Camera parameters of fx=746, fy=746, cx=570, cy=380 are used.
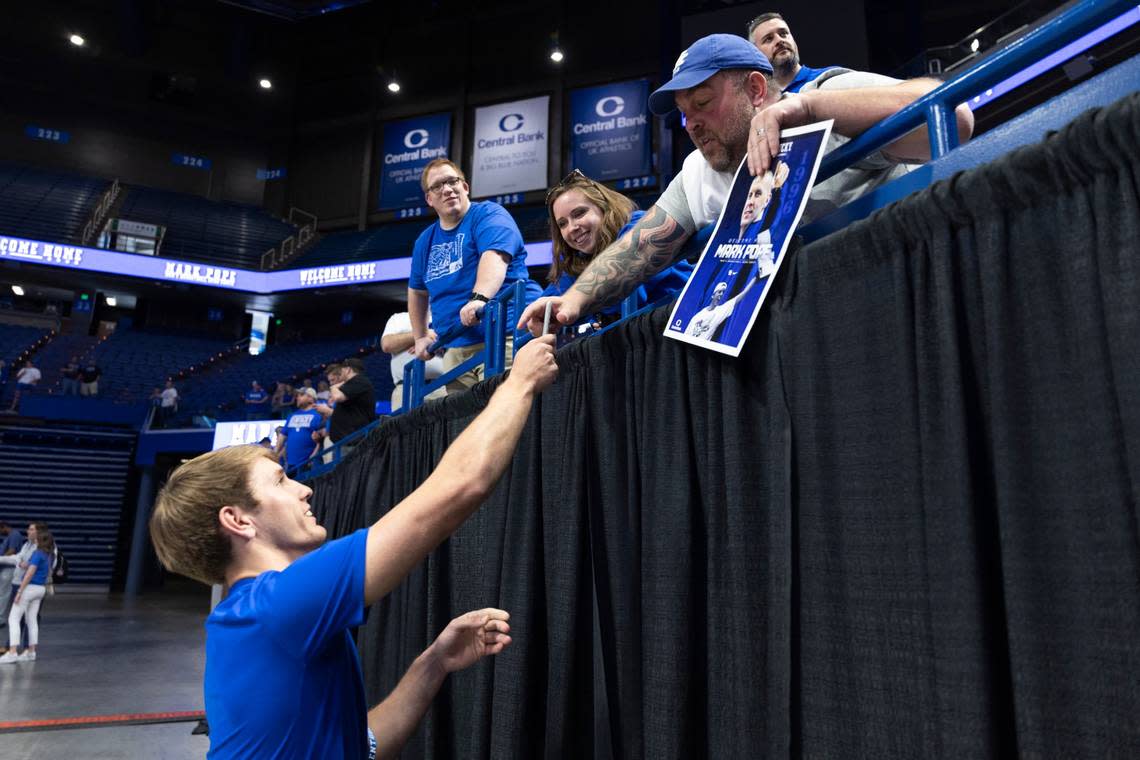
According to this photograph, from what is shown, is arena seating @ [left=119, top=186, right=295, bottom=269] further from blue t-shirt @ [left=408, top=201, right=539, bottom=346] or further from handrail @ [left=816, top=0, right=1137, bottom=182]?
handrail @ [left=816, top=0, right=1137, bottom=182]

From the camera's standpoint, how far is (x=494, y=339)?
130 inches

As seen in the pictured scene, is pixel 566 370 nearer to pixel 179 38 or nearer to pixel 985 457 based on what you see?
pixel 985 457

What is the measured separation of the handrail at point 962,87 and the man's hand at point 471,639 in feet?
4.48

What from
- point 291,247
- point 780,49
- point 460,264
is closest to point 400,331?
point 460,264

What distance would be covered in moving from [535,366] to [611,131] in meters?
19.3

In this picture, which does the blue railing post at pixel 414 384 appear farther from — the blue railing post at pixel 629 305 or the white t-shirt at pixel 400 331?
the blue railing post at pixel 629 305

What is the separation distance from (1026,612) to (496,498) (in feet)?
6.15

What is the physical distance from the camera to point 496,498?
2674mm

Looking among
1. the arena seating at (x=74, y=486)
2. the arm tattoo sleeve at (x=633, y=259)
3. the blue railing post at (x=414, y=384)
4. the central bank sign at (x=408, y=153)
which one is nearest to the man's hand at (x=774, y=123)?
the arm tattoo sleeve at (x=633, y=259)

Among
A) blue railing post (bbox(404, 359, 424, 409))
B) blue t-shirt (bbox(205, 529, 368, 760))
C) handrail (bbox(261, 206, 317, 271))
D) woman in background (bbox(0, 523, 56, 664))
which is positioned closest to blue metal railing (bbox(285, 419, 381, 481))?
blue railing post (bbox(404, 359, 424, 409))

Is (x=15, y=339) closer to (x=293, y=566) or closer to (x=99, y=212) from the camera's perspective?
(x=99, y=212)

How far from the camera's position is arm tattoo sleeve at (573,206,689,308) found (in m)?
2.06

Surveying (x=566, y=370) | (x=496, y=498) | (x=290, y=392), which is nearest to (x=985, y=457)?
(x=566, y=370)

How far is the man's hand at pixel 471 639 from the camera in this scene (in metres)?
1.97
